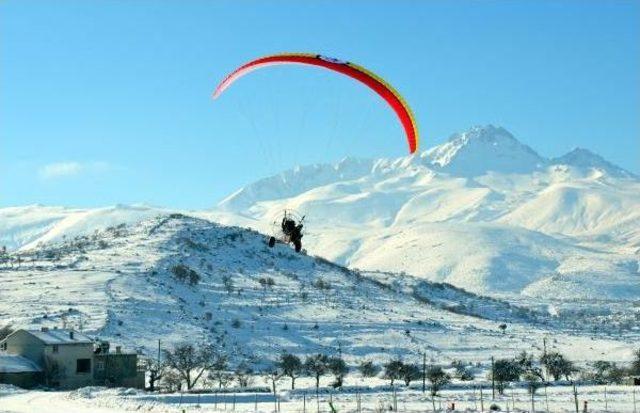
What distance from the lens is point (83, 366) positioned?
69812 millimetres

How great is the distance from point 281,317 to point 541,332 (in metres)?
47.7

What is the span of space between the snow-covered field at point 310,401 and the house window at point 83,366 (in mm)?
8315

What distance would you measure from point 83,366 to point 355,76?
3521cm

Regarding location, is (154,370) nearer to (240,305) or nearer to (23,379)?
(23,379)

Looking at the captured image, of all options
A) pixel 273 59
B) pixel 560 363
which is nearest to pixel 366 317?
pixel 560 363

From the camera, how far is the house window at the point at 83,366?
228 ft

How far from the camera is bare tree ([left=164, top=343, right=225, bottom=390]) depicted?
73125 mm

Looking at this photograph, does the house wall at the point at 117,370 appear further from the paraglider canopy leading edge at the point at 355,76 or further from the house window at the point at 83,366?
the paraglider canopy leading edge at the point at 355,76

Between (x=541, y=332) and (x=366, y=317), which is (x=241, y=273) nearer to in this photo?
(x=366, y=317)

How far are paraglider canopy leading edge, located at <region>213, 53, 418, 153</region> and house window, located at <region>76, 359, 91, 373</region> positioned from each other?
30.2 metres

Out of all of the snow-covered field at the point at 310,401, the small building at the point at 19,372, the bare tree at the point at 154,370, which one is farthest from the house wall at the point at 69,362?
the snow-covered field at the point at 310,401

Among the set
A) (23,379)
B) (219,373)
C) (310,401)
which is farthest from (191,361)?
(310,401)

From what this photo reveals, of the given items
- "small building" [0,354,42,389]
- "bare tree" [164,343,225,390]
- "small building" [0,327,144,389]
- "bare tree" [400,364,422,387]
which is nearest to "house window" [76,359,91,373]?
"small building" [0,327,144,389]

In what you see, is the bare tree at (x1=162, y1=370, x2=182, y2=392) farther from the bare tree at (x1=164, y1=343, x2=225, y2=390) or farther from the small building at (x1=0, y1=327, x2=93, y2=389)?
the small building at (x1=0, y1=327, x2=93, y2=389)
